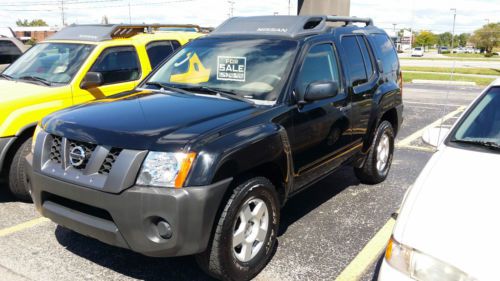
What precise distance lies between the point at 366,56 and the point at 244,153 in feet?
8.95

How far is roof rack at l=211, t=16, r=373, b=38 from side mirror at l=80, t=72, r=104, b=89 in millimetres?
1626

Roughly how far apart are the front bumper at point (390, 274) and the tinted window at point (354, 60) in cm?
272

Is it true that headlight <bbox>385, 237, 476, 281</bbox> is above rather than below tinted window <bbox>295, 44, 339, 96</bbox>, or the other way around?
below

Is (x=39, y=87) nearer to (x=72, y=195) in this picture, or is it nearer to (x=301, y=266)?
(x=72, y=195)

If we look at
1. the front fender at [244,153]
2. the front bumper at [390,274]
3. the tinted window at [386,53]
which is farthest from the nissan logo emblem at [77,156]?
the tinted window at [386,53]

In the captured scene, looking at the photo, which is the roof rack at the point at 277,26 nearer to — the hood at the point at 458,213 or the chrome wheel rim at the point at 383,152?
the chrome wheel rim at the point at 383,152

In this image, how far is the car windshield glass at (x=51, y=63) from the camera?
5652mm

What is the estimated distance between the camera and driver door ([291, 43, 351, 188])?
12.9 feet

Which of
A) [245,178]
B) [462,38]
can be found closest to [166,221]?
[245,178]

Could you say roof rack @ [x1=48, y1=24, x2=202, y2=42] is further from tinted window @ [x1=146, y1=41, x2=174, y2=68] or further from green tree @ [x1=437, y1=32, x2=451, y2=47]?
green tree @ [x1=437, y1=32, x2=451, y2=47]

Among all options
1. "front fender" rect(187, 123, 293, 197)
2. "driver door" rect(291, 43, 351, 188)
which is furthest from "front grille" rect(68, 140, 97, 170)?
"driver door" rect(291, 43, 351, 188)

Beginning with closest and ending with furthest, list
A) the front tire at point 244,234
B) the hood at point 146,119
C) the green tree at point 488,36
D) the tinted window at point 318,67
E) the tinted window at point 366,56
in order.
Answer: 1. the hood at point 146,119
2. the front tire at point 244,234
3. the tinted window at point 318,67
4. the tinted window at point 366,56
5. the green tree at point 488,36

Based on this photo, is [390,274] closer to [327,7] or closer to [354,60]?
[354,60]

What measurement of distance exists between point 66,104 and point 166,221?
3.05 meters
